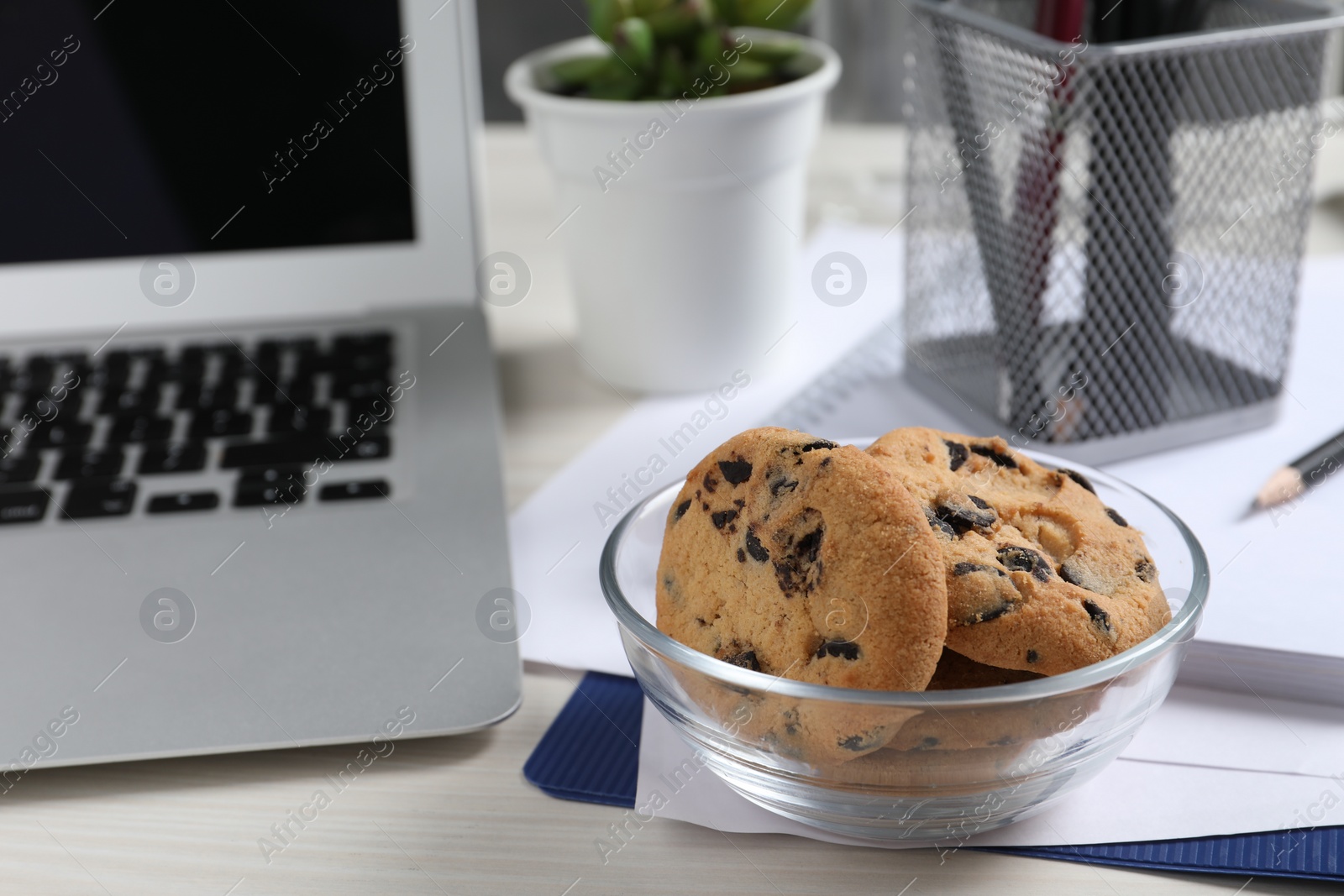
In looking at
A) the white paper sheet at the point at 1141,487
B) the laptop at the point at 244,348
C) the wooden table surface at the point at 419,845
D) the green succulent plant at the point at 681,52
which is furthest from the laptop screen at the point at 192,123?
the wooden table surface at the point at 419,845

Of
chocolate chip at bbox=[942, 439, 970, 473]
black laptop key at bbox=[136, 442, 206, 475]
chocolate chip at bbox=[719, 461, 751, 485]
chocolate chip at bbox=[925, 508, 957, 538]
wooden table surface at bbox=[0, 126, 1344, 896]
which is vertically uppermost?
chocolate chip at bbox=[719, 461, 751, 485]

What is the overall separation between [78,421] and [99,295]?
0.35 ft

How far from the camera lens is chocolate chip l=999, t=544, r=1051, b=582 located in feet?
1.16

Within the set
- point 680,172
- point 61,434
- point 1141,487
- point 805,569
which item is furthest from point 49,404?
point 1141,487

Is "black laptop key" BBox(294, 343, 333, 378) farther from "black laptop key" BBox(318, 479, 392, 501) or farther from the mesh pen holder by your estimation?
the mesh pen holder

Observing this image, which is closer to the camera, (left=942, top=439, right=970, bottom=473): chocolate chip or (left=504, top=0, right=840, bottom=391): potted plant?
(left=942, top=439, right=970, bottom=473): chocolate chip

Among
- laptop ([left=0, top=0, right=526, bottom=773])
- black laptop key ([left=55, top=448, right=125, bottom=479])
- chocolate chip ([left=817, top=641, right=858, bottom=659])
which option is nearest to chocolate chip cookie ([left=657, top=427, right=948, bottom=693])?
chocolate chip ([left=817, top=641, right=858, bottom=659])

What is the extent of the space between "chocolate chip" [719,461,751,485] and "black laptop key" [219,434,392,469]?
264 millimetres

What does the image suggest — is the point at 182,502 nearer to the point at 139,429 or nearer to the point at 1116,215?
the point at 139,429

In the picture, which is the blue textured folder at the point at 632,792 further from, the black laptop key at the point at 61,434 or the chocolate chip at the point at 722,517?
the black laptop key at the point at 61,434

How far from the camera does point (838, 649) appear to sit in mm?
328

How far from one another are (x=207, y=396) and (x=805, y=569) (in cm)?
40

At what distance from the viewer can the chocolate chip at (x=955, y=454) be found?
401 mm

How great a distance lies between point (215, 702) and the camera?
419mm
